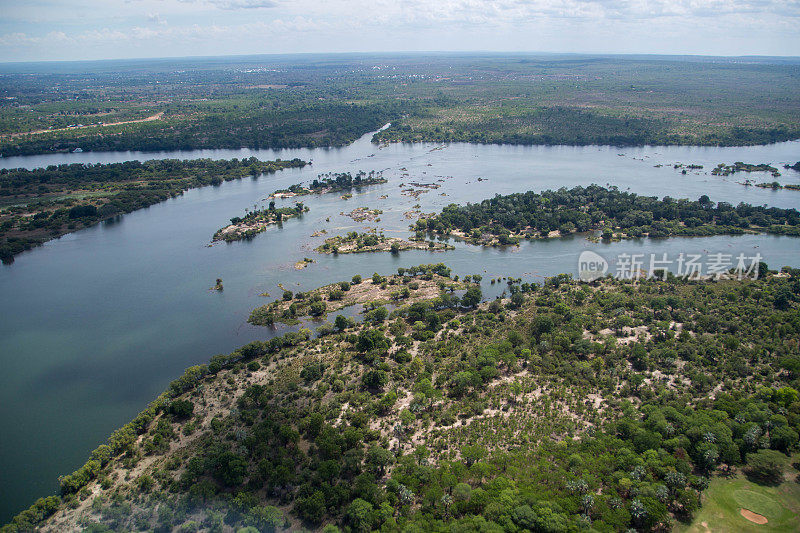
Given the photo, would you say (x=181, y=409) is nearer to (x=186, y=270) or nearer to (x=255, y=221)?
(x=186, y=270)

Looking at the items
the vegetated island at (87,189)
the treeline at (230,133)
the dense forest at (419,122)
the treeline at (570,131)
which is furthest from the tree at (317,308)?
the treeline at (570,131)

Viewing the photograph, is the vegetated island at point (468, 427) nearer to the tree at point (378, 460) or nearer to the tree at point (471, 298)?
the tree at point (378, 460)

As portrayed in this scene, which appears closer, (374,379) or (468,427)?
(468,427)

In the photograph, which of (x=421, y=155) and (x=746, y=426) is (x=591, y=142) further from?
(x=746, y=426)

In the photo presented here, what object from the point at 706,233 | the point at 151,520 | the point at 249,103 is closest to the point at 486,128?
the point at 706,233

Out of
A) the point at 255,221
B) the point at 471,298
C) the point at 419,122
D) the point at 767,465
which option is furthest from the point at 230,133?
the point at 767,465

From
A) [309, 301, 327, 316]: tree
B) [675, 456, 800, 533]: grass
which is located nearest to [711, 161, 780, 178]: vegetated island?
[675, 456, 800, 533]: grass
